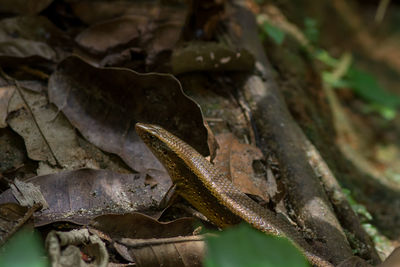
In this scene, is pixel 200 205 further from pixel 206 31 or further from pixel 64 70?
pixel 206 31

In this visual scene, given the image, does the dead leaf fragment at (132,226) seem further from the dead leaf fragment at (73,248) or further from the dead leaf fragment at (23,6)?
the dead leaf fragment at (23,6)

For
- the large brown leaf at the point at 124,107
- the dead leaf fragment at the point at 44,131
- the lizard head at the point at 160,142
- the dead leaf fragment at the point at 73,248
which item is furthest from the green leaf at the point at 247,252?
the dead leaf fragment at the point at 44,131

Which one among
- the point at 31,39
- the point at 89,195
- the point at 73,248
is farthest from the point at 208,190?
the point at 31,39

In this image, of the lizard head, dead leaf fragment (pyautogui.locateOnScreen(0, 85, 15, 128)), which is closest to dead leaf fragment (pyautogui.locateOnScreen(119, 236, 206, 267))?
the lizard head

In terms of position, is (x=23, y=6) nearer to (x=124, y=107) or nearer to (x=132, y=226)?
(x=124, y=107)

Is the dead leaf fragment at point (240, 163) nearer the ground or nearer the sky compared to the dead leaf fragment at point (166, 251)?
nearer the ground
